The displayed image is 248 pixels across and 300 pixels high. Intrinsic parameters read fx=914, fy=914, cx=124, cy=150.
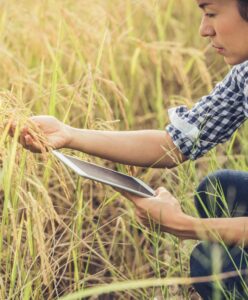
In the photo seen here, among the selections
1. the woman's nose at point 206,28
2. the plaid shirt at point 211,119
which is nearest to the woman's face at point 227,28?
the woman's nose at point 206,28

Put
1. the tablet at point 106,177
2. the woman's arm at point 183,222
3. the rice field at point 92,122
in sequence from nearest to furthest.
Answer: the tablet at point 106,177
the woman's arm at point 183,222
the rice field at point 92,122

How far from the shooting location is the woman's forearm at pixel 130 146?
2469 mm

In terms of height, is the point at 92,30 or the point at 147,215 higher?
the point at 92,30

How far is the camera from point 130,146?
8.36 ft

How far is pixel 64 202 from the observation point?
3184mm

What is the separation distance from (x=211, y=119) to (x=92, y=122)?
34 cm

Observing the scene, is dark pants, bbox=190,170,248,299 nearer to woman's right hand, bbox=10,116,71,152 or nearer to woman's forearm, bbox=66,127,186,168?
woman's forearm, bbox=66,127,186,168

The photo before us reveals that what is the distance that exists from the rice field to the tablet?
150 millimetres

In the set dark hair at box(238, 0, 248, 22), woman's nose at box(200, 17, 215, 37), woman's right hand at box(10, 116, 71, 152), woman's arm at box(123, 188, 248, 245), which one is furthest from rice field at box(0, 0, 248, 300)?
dark hair at box(238, 0, 248, 22)

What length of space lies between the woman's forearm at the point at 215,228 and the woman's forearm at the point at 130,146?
0.28m

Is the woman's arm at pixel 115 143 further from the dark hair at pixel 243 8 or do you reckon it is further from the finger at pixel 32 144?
the dark hair at pixel 243 8

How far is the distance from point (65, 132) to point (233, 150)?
4.70 feet

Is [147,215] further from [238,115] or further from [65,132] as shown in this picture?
[238,115]

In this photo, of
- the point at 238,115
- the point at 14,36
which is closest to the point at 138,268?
the point at 238,115
